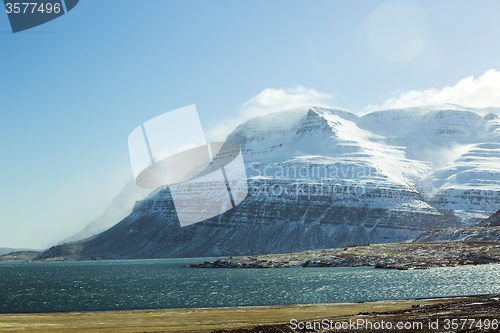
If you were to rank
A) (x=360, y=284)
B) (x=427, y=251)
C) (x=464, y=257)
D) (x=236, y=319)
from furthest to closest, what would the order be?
(x=427, y=251), (x=464, y=257), (x=360, y=284), (x=236, y=319)

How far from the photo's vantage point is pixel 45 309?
66.0 m

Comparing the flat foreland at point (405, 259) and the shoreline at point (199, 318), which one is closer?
the shoreline at point (199, 318)

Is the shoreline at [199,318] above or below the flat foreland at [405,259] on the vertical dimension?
above

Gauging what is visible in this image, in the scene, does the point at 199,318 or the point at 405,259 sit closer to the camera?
the point at 199,318

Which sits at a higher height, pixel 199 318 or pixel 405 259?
pixel 199 318

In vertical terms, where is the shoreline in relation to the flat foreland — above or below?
above

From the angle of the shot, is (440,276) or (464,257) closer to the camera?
(440,276)

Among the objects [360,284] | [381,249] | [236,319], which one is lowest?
[381,249]

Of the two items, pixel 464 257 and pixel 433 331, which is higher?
pixel 433 331

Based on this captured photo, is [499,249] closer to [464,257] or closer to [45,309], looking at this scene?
[464,257]

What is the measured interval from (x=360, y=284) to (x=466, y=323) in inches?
2424

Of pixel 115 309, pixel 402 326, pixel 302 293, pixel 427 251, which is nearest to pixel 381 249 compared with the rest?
pixel 427 251

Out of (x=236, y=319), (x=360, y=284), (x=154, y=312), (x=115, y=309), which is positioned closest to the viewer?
(x=236, y=319)

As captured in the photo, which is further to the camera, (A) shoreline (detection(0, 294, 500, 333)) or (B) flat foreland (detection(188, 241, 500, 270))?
(B) flat foreland (detection(188, 241, 500, 270))
